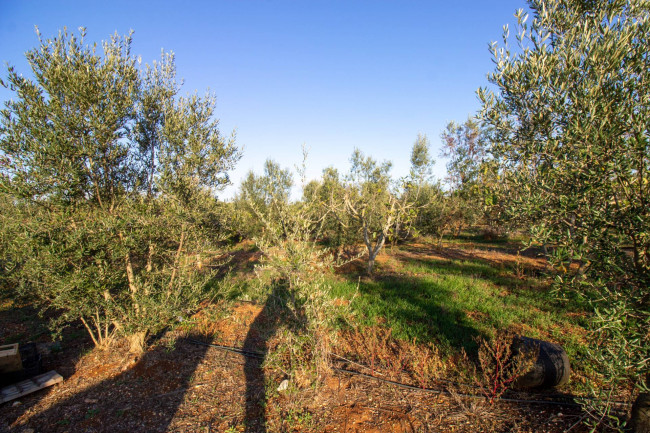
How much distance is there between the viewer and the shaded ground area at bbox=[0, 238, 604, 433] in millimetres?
5191

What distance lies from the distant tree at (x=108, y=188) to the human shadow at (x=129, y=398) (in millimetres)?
933

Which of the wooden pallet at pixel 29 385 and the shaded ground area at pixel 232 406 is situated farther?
the wooden pallet at pixel 29 385

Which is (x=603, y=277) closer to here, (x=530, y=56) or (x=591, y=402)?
(x=591, y=402)

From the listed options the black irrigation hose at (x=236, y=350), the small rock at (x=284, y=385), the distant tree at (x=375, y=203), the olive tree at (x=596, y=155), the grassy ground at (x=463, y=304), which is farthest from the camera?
the distant tree at (x=375, y=203)

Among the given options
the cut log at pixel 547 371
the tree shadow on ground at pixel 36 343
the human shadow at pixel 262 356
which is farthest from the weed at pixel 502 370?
the tree shadow on ground at pixel 36 343

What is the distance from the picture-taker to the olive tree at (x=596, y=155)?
3641mm

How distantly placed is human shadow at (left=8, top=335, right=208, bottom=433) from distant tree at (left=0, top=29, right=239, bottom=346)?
3.06 feet

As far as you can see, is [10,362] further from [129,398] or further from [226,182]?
[226,182]

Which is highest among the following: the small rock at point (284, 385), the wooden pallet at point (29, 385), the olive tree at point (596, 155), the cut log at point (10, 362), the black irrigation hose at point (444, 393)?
the olive tree at point (596, 155)

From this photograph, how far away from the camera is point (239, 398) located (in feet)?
20.6

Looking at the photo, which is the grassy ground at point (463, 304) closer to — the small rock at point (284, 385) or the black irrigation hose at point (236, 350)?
the small rock at point (284, 385)

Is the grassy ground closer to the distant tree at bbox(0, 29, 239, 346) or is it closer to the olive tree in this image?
the olive tree

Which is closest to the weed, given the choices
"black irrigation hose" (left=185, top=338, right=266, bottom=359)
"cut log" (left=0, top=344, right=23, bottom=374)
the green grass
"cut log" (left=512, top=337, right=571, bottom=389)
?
"cut log" (left=512, top=337, right=571, bottom=389)

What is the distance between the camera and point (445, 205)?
2030 centimetres
